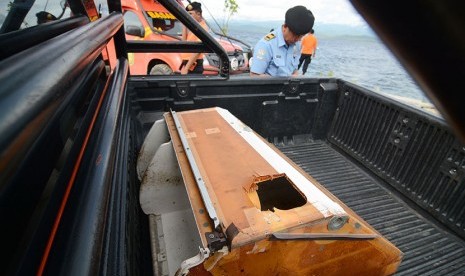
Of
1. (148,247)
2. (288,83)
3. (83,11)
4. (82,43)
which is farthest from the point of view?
(288,83)

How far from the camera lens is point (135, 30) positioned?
611 cm

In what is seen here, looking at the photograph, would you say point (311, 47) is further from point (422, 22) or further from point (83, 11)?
point (422, 22)

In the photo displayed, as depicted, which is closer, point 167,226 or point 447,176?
point 167,226

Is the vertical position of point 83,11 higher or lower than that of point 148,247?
higher

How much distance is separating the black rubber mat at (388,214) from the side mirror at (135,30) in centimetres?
459

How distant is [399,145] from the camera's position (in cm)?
256

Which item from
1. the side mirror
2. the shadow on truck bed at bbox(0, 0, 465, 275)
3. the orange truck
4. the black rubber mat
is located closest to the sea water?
the shadow on truck bed at bbox(0, 0, 465, 275)

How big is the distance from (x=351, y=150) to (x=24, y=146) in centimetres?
317

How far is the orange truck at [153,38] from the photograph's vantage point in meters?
6.00

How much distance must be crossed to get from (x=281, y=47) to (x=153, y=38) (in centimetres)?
366

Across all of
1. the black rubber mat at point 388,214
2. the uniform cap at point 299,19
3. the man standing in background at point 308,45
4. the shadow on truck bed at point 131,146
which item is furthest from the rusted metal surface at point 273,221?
the man standing in background at point 308,45

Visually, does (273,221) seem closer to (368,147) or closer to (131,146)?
Result: (131,146)

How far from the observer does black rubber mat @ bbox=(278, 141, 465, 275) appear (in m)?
2.05

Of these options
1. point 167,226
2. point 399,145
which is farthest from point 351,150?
point 167,226
